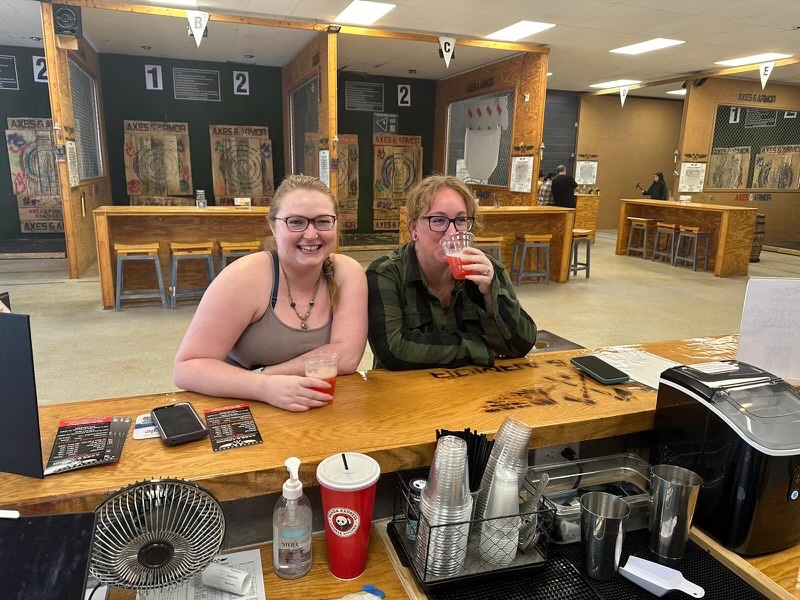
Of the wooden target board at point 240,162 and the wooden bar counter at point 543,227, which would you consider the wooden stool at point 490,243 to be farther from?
the wooden target board at point 240,162

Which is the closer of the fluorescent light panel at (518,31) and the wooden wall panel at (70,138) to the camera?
the wooden wall panel at (70,138)

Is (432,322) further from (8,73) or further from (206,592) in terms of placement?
(8,73)

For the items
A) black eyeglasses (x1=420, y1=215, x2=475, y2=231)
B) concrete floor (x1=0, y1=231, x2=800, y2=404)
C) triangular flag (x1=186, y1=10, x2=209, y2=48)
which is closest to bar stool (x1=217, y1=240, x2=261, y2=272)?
concrete floor (x1=0, y1=231, x2=800, y2=404)

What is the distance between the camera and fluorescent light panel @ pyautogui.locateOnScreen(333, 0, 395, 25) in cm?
586

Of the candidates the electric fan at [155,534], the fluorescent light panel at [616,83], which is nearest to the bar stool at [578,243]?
the fluorescent light panel at [616,83]

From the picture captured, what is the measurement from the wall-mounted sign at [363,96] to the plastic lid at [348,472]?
978cm

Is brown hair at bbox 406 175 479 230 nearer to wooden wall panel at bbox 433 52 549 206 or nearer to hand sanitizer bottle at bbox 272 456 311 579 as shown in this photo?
hand sanitizer bottle at bbox 272 456 311 579

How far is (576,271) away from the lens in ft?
25.6

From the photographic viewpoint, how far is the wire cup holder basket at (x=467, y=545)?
0.96 m

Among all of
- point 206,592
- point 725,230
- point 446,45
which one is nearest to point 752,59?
point 725,230

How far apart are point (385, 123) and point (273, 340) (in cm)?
935

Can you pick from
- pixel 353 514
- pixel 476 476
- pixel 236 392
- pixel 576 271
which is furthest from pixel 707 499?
pixel 576 271

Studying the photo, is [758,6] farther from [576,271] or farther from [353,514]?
[353,514]

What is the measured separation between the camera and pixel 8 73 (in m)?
8.24
